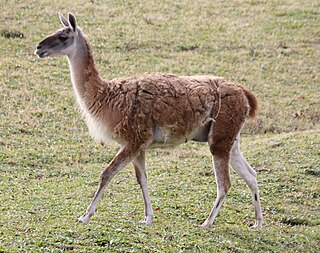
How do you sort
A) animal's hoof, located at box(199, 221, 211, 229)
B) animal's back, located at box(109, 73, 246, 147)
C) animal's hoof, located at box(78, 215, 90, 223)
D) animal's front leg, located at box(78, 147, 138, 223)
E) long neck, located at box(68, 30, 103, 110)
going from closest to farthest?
animal's hoof, located at box(78, 215, 90, 223) < animal's front leg, located at box(78, 147, 138, 223) < animal's back, located at box(109, 73, 246, 147) < animal's hoof, located at box(199, 221, 211, 229) < long neck, located at box(68, 30, 103, 110)

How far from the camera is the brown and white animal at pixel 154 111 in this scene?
8602 millimetres

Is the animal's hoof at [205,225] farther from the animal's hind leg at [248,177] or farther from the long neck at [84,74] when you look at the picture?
the long neck at [84,74]

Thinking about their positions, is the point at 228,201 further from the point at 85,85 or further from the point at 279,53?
the point at 279,53

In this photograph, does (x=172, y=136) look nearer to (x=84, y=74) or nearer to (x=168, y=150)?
(x=84, y=74)

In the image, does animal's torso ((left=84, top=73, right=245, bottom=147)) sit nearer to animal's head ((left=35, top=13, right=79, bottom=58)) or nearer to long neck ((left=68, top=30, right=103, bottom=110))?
long neck ((left=68, top=30, right=103, bottom=110))

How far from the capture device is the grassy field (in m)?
8.23

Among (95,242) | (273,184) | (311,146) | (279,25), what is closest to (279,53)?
(279,25)

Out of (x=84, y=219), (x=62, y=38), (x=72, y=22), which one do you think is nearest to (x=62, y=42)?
(x=62, y=38)

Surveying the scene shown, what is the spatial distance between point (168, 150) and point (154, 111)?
5085 mm

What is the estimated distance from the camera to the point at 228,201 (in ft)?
34.1

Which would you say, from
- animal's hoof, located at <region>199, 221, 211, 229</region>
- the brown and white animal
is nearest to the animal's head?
the brown and white animal

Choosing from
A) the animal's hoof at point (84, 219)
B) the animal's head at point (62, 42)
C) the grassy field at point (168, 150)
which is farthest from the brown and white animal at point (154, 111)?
the grassy field at point (168, 150)

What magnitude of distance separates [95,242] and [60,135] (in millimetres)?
6740

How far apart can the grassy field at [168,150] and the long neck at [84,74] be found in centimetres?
147
